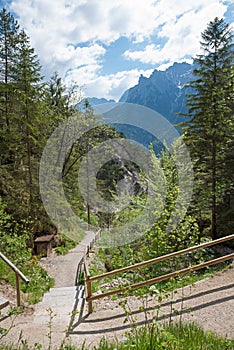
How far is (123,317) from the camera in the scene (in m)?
5.11

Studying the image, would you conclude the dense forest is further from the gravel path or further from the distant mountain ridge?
the distant mountain ridge

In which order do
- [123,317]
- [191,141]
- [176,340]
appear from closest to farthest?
[176,340], [123,317], [191,141]

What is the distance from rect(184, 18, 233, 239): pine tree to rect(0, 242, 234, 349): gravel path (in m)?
6.89

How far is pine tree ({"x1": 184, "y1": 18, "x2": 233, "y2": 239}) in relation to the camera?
40.5 ft

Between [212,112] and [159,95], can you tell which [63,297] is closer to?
[212,112]

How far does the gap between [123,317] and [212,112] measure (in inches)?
395

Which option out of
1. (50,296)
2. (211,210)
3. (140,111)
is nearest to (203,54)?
(140,111)

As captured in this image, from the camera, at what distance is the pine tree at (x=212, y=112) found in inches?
487

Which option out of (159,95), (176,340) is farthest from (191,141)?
(159,95)

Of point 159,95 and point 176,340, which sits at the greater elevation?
point 159,95

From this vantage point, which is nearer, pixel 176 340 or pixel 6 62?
pixel 176 340

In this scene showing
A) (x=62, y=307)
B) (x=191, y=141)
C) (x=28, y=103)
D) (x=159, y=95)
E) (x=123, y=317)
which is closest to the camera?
(x=123, y=317)

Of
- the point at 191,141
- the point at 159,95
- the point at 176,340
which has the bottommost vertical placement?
the point at 176,340

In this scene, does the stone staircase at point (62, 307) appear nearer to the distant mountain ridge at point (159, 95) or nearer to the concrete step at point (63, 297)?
the concrete step at point (63, 297)
